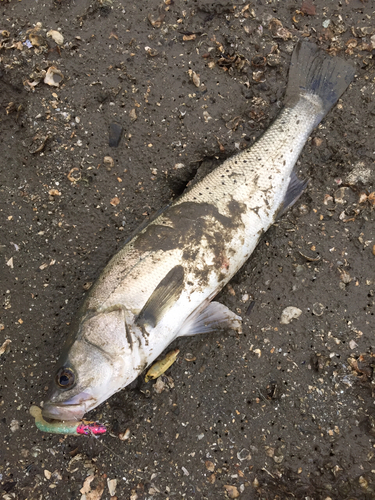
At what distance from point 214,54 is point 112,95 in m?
1.09

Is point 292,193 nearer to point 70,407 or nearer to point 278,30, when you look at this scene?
point 278,30

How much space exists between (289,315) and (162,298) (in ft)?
4.12

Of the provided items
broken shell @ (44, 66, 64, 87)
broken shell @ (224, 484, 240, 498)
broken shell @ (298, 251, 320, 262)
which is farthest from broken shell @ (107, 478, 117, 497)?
broken shell @ (44, 66, 64, 87)

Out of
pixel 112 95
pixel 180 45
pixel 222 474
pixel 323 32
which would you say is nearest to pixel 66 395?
pixel 222 474

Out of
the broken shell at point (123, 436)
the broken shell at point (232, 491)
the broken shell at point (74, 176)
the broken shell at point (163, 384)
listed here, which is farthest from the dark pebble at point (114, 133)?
the broken shell at point (232, 491)

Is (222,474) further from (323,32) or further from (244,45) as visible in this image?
(323,32)

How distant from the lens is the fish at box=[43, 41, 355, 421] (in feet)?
8.92

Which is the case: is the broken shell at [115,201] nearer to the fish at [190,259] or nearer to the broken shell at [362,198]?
the fish at [190,259]

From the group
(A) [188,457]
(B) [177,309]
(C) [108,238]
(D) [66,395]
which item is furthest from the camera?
(C) [108,238]

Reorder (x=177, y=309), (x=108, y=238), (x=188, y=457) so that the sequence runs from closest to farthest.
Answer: (x=177, y=309) < (x=188, y=457) < (x=108, y=238)

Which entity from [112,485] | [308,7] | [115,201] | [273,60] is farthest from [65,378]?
[308,7]

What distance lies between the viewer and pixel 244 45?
3451mm

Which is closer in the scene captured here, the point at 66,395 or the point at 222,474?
the point at 66,395

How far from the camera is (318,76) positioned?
11.2ft
